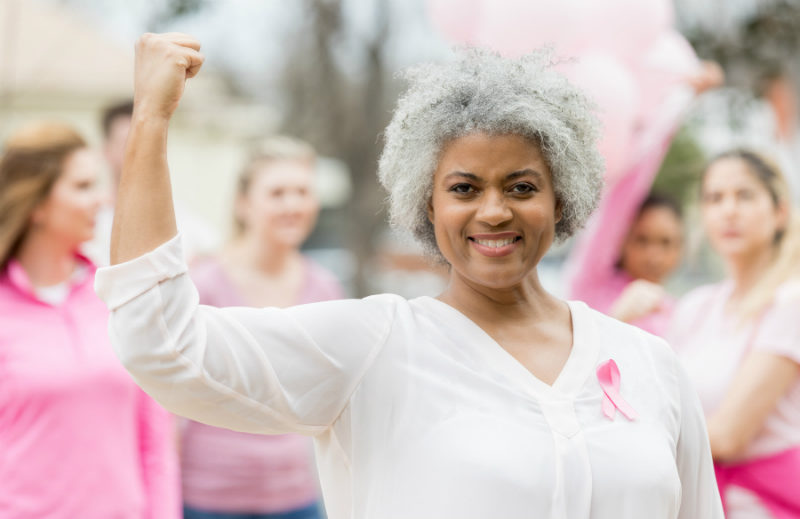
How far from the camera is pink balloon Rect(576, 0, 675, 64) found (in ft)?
10.9

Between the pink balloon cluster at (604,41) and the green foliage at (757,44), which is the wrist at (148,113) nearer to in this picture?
the pink balloon cluster at (604,41)

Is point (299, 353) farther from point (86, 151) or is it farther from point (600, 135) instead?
point (86, 151)

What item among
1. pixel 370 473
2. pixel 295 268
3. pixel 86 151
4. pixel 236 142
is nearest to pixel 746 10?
pixel 295 268

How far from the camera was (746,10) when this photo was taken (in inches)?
241

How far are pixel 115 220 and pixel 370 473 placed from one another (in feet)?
2.03

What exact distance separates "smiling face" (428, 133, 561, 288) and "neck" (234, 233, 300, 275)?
90.4 inches

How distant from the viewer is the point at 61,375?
244 centimetres

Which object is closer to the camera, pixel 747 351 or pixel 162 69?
pixel 162 69

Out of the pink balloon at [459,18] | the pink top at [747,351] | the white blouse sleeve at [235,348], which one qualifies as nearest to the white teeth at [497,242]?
the white blouse sleeve at [235,348]

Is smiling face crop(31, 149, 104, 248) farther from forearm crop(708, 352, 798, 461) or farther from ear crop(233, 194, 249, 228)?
forearm crop(708, 352, 798, 461)

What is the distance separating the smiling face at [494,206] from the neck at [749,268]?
158 centimetres

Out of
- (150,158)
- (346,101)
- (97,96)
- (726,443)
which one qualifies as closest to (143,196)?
(150,158)

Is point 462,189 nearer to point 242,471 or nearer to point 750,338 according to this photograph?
point 750,338

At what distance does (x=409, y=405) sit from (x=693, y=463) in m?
0.64
